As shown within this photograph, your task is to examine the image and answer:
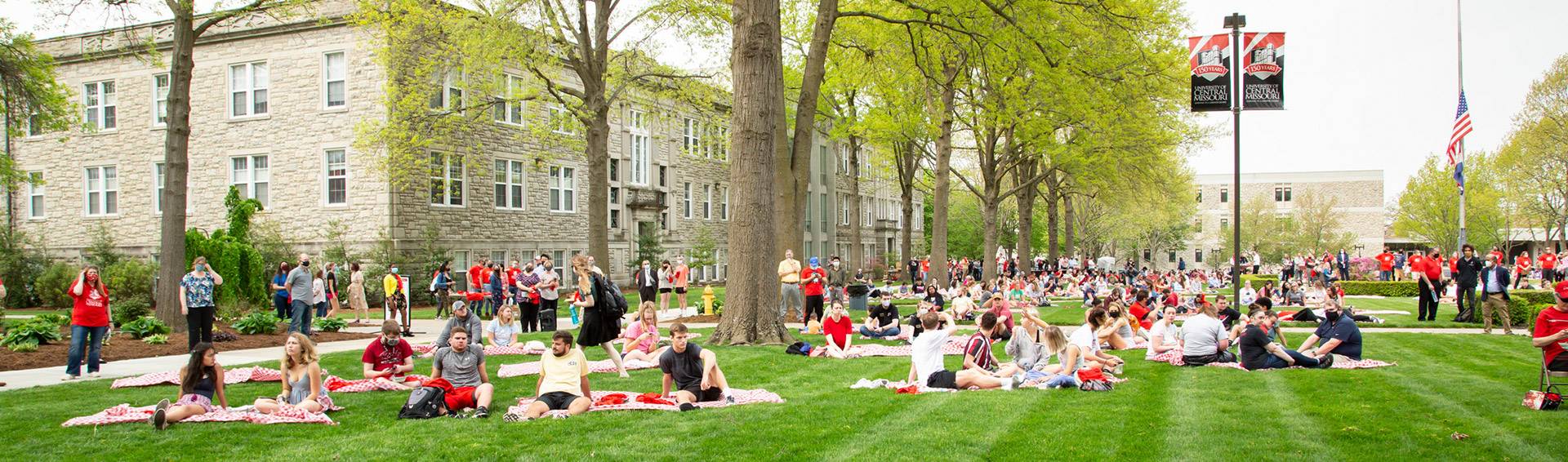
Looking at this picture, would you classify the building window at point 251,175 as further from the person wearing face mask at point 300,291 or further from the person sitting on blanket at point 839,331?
the person sitting on blanket at point 839,331

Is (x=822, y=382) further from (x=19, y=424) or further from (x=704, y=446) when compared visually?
(x=19, y=424)

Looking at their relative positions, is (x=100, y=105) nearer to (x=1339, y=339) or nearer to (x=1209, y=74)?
A: (x=1209, y=74)

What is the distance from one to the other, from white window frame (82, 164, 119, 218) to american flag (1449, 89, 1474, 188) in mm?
41703

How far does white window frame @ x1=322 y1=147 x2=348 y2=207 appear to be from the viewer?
102 feet

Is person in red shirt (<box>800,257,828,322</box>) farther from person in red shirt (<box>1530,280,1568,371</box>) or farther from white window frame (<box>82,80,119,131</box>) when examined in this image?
white window frame (<box>82,80,119,131</box>)

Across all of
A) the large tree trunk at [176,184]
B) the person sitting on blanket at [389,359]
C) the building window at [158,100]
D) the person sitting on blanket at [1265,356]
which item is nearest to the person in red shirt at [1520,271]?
the person sitting on blanket at [1265,356]

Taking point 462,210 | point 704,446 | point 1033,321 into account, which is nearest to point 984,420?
point 704,446

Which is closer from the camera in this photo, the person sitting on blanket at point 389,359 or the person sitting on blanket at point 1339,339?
the person sitting on blanket at point 389,359

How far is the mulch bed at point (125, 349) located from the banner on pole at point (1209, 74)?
1520 cm

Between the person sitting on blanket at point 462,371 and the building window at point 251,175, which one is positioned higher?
the building window at point 251,175

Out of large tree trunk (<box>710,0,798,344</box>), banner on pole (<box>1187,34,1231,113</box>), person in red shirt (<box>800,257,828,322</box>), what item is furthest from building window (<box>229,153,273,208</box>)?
banner on pole (<box>1187,34,1231,113</box>)

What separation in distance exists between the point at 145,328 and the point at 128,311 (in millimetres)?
3279

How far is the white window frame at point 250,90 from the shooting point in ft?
105

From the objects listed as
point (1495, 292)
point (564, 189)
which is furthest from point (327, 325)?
point (1495, 292)
